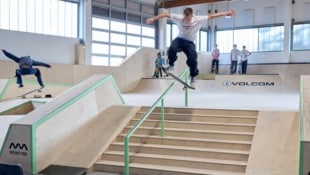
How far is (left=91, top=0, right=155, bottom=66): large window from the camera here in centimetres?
1554

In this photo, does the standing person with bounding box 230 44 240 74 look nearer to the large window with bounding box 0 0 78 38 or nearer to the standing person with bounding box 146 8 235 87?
the large window with bounding box 0 0 78 38

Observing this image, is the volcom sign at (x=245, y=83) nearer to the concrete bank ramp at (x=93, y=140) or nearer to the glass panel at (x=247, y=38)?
the glass panel at (x=247, y=38)

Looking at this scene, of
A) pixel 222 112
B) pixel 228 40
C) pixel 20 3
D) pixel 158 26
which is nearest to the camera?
pixel 222 112

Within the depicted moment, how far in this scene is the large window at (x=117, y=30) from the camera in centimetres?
1554

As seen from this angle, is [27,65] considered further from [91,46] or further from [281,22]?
[281,22]

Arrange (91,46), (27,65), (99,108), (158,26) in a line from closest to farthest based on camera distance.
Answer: (99,108), (27,65), (91,46), (158,26)

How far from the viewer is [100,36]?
1563 cm

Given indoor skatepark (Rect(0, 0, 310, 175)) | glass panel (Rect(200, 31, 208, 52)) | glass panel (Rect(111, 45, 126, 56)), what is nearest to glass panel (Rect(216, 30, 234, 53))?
glass panel (Rect(200, 31, 208, 52))

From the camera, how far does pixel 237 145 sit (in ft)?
18.3

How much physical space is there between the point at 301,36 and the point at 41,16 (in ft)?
42.3

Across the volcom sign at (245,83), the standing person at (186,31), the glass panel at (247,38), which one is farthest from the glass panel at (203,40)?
the standing person at (186,31)

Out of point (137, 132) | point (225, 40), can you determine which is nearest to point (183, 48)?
point (137, 132)

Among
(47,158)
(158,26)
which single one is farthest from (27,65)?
(158,26)

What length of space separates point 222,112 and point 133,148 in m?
1.71
